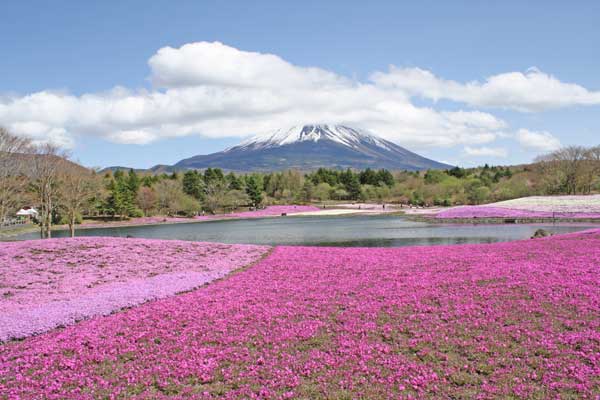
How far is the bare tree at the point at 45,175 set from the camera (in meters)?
46.9

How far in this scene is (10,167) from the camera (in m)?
42.8

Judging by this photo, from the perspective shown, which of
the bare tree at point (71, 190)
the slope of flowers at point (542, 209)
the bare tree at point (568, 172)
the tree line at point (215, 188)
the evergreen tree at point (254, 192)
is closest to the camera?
the tree line at point (215, 188)

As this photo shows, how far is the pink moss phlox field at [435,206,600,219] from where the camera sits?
66438mm

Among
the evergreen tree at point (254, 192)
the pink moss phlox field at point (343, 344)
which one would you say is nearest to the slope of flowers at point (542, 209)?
the pink moss phlox field at point (343, 344)

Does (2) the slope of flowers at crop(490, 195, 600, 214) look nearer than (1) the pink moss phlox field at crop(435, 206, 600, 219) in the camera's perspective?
No

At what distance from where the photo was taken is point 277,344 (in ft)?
35.2

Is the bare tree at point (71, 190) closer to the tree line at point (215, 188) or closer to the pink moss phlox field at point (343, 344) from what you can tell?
the tree line at point (215, 188)

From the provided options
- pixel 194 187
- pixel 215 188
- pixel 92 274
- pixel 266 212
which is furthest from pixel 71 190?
pixel 194 187

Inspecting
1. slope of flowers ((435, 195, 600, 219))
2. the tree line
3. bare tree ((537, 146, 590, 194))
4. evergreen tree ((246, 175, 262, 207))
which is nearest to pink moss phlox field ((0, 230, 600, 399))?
the tree line

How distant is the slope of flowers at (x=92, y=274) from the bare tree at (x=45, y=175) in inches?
743

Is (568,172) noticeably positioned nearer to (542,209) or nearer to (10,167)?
(542,209)

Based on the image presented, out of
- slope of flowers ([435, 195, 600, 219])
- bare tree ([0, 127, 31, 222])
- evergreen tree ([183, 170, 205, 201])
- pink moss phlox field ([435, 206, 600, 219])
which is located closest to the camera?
bare tree ([0, 127, 31, 222])

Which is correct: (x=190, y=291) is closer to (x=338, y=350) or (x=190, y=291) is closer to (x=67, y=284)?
(x=67, y=284)

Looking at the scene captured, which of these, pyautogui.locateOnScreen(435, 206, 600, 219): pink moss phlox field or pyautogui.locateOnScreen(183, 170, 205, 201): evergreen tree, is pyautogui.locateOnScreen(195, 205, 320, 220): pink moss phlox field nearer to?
pyautogui.locateOnScreen(183, 170, 205, 201): evergreen tree
